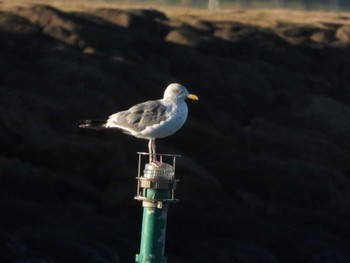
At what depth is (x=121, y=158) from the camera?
92.6 feet

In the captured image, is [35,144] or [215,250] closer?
[215,250]

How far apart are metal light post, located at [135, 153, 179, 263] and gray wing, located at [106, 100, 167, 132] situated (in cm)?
74

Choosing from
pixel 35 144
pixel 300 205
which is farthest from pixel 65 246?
pixel 300 205

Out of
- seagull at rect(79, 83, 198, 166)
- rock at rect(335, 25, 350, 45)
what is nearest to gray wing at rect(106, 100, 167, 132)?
seagull at rect(79, 83, 198, 166)

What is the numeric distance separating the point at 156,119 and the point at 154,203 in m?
0.99

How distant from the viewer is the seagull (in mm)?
10672

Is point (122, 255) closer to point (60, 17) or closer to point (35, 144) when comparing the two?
point (35, 144)

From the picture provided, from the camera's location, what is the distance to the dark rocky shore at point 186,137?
24.4 meters

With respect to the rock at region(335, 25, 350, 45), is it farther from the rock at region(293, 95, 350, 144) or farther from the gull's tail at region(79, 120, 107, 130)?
the gull's tail at region(79, 120, 107, 130)

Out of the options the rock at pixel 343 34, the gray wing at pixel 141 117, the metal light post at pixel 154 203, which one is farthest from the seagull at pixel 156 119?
the rock at pixel 343 34

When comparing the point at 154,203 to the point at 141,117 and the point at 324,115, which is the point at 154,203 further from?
the point at 324,115

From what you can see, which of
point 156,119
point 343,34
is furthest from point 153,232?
point 343,34

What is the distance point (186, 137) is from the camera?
30797 millimetres

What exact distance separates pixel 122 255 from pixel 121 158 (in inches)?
243
